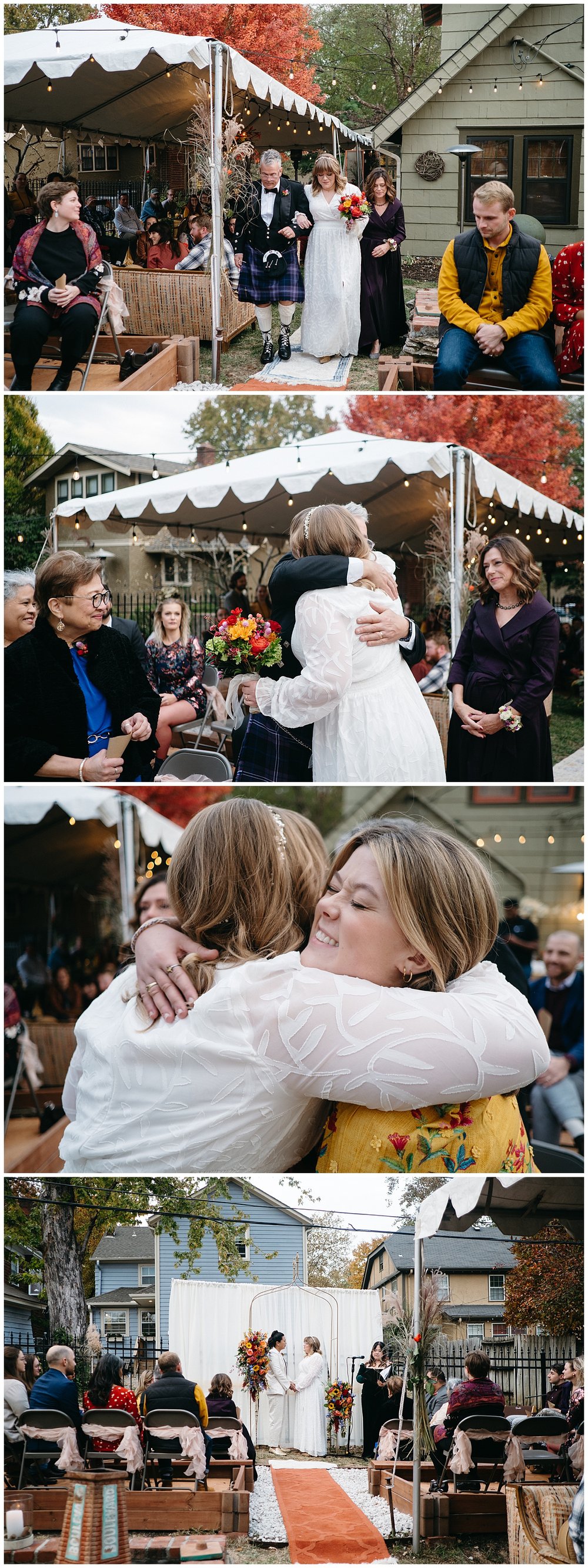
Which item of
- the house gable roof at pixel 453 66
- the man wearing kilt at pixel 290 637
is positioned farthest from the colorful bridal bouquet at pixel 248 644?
the house gable roof at pixel 453 66

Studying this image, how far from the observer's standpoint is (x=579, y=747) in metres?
3.79

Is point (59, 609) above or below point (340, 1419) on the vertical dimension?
above

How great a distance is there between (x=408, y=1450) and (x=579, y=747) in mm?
2314

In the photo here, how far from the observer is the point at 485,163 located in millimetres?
3621

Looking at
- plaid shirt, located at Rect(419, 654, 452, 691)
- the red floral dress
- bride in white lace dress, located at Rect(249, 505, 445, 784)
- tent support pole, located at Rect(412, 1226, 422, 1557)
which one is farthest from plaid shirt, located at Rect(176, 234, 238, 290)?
the red floral dress

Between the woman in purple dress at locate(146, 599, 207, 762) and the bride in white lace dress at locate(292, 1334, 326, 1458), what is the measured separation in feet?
6.68

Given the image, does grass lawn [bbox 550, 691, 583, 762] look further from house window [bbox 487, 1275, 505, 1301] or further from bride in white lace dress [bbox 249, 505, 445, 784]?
house window [bbox 487, 1275, 505, 1301]

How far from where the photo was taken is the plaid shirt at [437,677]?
158 inches

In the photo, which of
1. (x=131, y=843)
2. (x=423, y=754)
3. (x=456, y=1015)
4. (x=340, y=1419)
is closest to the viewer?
(x=456, y=1015)

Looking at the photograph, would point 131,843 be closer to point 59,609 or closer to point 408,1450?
point 59,609

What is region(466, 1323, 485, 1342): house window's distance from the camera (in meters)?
2.92

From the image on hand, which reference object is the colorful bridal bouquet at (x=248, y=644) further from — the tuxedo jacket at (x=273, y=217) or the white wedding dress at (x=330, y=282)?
the tuxedo jacket at (x=273, y=217)

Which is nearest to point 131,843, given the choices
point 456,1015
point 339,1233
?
point 339,1233

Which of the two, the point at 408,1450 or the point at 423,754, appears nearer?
the point at 408,1450
